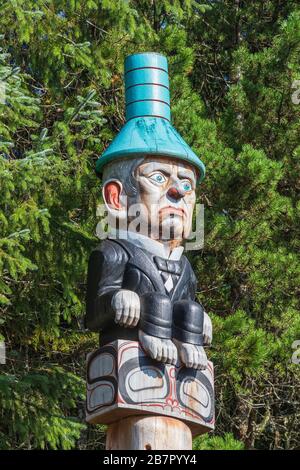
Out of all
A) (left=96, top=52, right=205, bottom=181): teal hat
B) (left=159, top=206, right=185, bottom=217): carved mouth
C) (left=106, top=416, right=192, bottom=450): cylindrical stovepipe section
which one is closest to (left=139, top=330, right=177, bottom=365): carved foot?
(left=106, top=416, right=192, bottom=450): cylindrical stovepipe section

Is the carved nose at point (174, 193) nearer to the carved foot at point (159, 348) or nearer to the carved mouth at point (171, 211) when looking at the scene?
the carved mouth at point (171, 211)

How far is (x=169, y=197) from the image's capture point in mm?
7043

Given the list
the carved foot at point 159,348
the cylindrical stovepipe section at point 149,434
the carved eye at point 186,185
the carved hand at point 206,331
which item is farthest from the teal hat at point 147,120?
the cylindrical stovepipe section at point 149,434

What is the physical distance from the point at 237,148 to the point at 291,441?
144 inches

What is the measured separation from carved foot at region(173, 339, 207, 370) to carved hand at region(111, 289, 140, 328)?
0.36 m

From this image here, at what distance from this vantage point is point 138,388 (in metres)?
6.33

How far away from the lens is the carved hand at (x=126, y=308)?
21.1ft

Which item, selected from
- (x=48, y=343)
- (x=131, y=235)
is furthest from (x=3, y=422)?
(x=131, y=235)

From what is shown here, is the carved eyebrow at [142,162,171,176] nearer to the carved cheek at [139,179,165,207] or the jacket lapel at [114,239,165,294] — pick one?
the carved cheek at [139,179,165,207]

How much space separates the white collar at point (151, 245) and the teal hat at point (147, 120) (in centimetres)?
56

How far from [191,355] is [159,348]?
0.29m

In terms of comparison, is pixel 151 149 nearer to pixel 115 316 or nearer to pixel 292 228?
pixel 115 316

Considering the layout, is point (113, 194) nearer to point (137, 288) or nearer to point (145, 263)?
point (145, 263)

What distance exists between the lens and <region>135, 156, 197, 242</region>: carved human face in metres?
6.96
